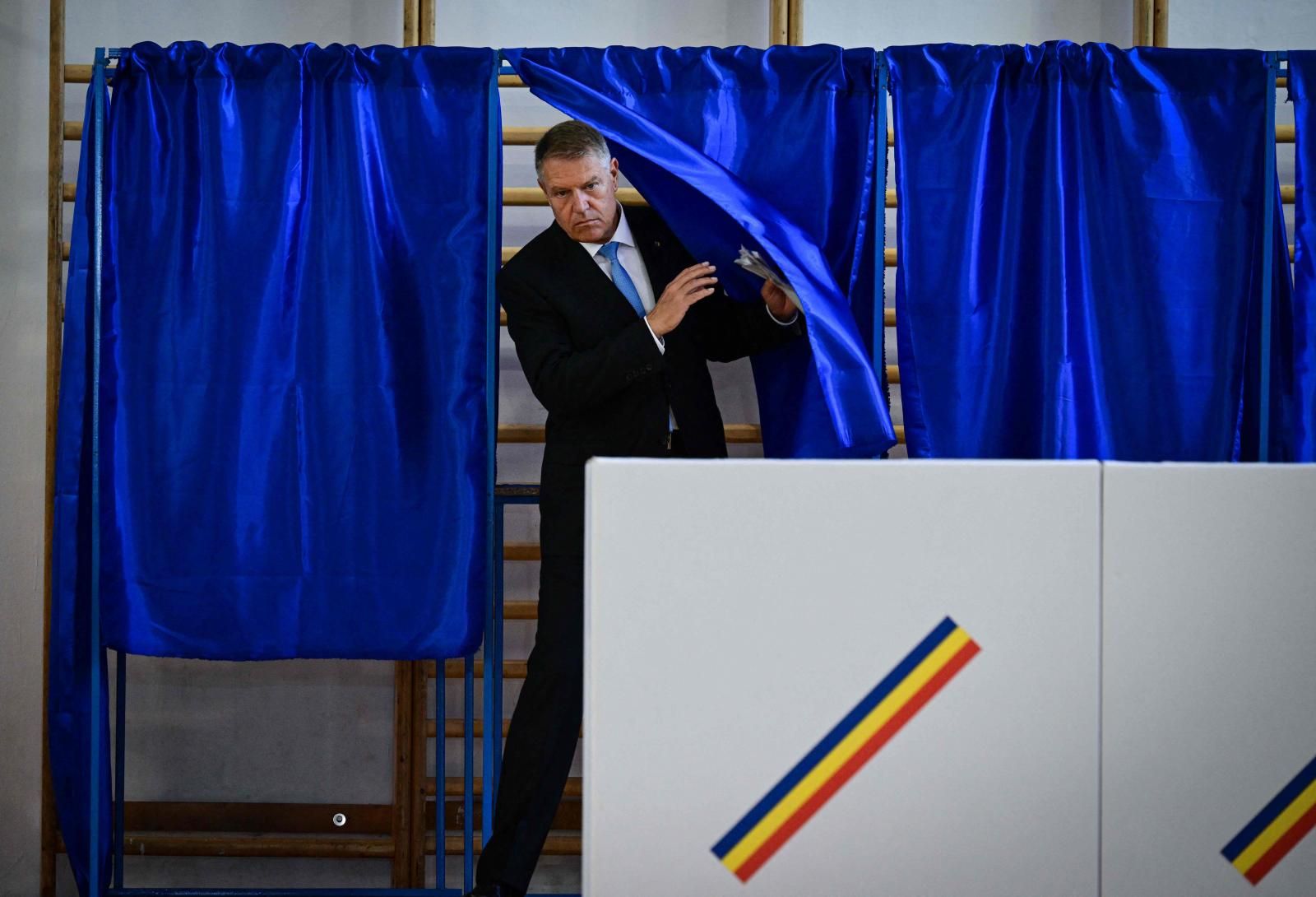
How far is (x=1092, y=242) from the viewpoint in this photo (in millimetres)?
2244

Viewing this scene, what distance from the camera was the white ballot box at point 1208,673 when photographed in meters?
1.26

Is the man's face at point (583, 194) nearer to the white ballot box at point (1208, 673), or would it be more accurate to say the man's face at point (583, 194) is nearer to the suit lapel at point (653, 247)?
A: the suit lapel at point (653, 247)

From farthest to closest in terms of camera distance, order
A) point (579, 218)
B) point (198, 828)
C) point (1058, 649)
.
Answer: point (198, 828) < point (579, 218) < point (1058, 649)

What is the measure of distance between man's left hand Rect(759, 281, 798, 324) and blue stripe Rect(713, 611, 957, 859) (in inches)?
40.1

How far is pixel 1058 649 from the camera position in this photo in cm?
126

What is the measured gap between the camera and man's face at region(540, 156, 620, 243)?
2.14 m

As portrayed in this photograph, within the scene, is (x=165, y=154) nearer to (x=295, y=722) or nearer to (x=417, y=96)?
(x=417, y=96)

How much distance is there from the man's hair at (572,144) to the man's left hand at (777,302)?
39 centimetres

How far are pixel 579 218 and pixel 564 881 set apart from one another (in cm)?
158

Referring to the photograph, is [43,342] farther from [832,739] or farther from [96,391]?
[832,739]

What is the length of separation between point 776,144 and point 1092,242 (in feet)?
2.13

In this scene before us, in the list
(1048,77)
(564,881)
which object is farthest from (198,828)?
(1048,77)

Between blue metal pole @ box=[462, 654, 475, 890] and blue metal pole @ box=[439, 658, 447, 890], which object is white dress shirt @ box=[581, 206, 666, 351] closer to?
blue metal pole @ box=[462, 654, 475, 890]

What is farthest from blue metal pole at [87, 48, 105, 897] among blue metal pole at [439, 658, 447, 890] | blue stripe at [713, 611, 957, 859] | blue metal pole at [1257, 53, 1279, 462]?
blue metal pole at [1257, 53, 1279, 462]
